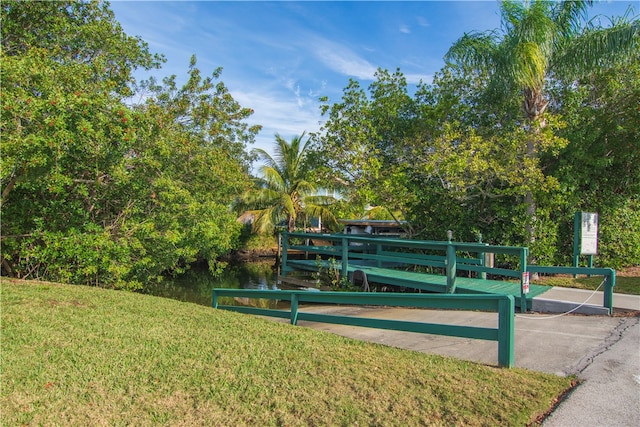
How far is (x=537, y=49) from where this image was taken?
Result: 11.7 meters

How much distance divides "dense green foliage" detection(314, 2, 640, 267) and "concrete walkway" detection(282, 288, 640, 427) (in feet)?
15.7

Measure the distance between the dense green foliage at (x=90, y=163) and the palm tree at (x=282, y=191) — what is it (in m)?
11.3

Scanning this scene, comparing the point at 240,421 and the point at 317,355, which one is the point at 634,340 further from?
the point at 240,421

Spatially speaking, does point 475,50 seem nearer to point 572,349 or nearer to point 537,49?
point 537,49

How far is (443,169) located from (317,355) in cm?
922

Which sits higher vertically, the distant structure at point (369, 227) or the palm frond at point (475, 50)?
the palm frond at point (475, 50)

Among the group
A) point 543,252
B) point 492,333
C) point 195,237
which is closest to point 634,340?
point 492,333

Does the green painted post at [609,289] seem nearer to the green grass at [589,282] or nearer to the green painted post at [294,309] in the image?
the green grass at [589,282]

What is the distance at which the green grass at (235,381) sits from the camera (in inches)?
128

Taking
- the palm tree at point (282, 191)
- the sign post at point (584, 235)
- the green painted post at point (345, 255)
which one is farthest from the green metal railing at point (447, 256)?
the palm tree at point (282, 191)

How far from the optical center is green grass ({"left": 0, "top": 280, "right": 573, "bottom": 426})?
326cm

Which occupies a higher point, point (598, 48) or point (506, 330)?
point (598, 48)

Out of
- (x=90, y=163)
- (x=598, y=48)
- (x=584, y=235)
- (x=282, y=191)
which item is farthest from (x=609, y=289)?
(x=282, y=191)

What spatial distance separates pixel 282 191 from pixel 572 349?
22383 mm
